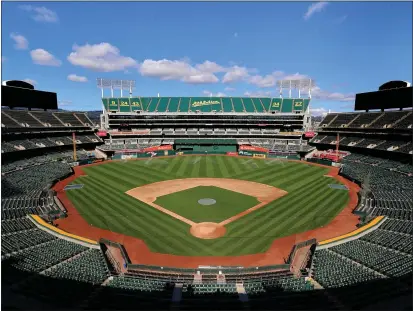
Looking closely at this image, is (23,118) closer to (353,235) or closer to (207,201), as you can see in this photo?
(207,201)

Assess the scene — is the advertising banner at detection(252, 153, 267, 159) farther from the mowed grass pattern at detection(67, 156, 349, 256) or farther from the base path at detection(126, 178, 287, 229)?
the base path at detection(126, 178, 287, 229)

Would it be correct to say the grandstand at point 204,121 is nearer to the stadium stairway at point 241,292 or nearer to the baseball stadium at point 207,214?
the baseball stadium at point 207,214

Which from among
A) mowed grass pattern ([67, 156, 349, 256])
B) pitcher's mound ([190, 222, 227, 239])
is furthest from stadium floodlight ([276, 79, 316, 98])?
pitcher's mound ([190, 222, 227, 239])

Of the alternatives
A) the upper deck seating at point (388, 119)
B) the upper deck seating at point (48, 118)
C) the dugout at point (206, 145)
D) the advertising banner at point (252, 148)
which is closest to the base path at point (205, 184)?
the advertising banner at point (252, 148)

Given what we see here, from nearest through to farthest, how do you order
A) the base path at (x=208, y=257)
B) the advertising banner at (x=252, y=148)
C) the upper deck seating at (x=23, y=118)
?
the base path at (x=208, y=257) < the upper deck seating at (x=23, y=118) < the advertising banner at (x=252, y=148)

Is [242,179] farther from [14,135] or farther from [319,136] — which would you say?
[14,135]
